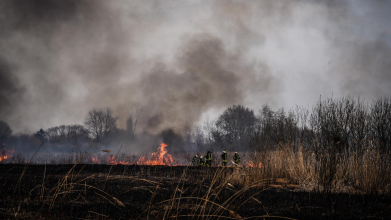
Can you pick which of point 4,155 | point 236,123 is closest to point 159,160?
point 4,155

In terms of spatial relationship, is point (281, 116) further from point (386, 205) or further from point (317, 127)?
point (386, 205)

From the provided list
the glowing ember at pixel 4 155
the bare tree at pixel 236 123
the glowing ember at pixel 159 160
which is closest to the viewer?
the glowing ember at pixel 159 160

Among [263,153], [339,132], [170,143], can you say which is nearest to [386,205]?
[263,153]

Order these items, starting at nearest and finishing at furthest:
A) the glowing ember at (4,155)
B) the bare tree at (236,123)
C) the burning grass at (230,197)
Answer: the burning grass at (230,197) → the glowing ember at (4,155) → the bare tree at (236,123)

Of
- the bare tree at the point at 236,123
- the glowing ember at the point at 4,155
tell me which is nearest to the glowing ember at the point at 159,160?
the glowing ember at the point at 4,155

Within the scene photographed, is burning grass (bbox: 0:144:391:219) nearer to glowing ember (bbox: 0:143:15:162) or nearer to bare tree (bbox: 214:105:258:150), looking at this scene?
glowing ember (bbox: 0:143:15:162)

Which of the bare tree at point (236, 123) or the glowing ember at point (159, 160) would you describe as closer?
the glowing ember at point (159, 160)

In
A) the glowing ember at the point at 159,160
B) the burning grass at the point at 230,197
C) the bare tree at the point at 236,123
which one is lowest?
the glowing ember at the point at 159,160

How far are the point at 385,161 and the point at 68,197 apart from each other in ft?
28.0

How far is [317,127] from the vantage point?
1312cm

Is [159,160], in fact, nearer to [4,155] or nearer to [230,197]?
[4,155]

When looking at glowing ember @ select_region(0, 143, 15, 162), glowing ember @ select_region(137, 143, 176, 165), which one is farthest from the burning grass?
glowing ember @ select_region(0, 143, 15, 162)

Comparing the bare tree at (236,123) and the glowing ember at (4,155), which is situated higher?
the bare tree at (236,123)

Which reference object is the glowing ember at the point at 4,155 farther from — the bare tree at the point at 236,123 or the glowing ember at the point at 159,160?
the bare tree at the point at 236,123
